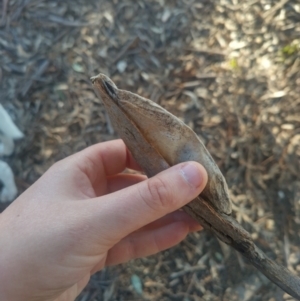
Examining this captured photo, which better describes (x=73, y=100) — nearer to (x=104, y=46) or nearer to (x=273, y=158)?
(x=104, y=46)

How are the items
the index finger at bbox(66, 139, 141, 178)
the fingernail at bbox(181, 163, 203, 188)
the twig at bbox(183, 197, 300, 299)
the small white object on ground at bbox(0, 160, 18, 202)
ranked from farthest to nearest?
the small white object on ground at bbox(0, 160, 18, 202)
the index finger at bbox(66, 139, 141, 178)
the twig at bbox(183, 197, 300, 299)
the fingernail at bbox(181, 163, 203, 188)

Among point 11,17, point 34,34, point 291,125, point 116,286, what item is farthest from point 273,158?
point 11,17

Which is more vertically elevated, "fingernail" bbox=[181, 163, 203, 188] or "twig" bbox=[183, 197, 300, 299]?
"fingernail" bbox=[181, 163, 203, 188]

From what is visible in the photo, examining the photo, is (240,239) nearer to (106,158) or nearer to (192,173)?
(192,173)

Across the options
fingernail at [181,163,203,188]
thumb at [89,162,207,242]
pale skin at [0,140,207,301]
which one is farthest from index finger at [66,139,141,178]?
fingernail at [181,163,203,188]

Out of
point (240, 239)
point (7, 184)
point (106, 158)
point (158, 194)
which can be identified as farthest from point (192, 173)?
point (7, 184)

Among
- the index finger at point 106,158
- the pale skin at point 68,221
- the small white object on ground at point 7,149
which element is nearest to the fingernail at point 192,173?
the pale skin at point 68,221

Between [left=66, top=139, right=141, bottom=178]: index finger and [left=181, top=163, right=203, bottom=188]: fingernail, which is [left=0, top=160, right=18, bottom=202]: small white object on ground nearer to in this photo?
[left=66, top=139, right=141, bottom=178]: index finger

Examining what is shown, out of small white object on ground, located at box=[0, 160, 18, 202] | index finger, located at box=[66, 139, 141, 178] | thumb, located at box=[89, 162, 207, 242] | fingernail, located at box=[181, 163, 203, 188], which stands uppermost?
fingernail, located at box=[181, 163, 203, 188]

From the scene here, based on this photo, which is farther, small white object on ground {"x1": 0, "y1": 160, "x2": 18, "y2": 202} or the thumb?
small white object on ground {"x1": 0, "y1": 160, "x2": 18, "y2": 202}
